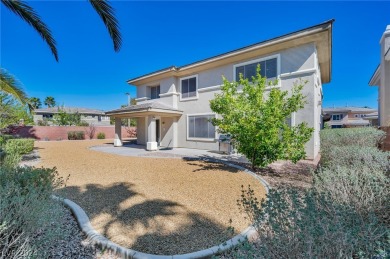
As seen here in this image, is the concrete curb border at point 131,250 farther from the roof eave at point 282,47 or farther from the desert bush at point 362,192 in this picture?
the roof eave at point 282,47

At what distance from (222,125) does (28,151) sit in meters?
14.6

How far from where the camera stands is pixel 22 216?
2801 mm

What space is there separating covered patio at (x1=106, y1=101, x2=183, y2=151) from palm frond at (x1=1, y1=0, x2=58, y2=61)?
739cm

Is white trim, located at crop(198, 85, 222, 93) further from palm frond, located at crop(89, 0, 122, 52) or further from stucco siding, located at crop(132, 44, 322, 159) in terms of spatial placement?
palm frond, located at crop(89, 0, 122, 52)

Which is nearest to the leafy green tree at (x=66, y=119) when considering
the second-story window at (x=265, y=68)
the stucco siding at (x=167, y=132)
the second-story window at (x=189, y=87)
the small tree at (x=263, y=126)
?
the stucco siding at (x=167, y=132)

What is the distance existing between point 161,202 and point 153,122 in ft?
34.2

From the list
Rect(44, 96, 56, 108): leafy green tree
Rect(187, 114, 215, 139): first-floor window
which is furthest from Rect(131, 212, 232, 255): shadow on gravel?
Rect(44, 96, 56, 108): leafy green tree

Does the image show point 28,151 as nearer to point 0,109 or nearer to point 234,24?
point 0,109

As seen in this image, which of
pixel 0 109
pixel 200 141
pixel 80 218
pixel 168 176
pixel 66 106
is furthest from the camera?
pixel 66 106

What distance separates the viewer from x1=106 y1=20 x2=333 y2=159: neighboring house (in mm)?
11234

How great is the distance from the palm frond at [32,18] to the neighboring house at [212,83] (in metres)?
7.53

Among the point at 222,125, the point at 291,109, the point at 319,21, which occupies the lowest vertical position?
the point at 222,125

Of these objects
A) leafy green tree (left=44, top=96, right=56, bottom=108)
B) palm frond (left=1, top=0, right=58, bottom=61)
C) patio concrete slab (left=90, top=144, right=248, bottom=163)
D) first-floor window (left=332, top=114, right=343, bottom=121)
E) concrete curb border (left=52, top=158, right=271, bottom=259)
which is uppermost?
leafy green tree (left=44, top=96, right=56, bottom=108)

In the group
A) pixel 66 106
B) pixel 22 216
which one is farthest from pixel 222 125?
pixel 66 106
